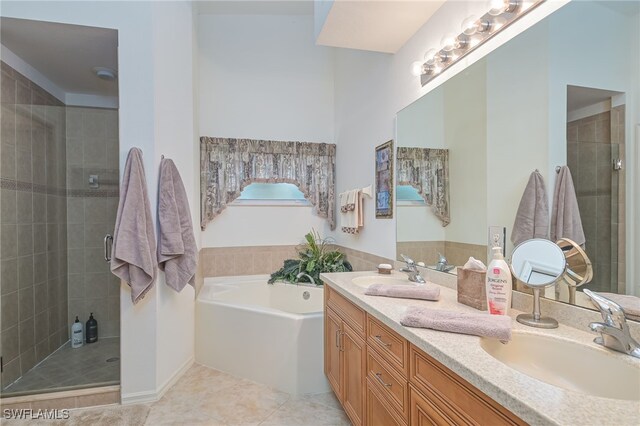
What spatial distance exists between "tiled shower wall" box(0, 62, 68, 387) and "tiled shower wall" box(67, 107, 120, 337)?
0.26 ft

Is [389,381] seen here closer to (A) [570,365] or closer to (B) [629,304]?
(A) [570,365]

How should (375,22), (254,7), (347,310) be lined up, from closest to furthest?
(347,310), (375,22), (254,7)

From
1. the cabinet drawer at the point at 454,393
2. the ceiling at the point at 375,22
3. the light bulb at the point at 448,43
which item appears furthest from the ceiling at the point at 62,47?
the cabinet drawer at the point at 454,393

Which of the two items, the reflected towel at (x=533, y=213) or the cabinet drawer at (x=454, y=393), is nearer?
the cabinet drawer at (x=454, y=393)

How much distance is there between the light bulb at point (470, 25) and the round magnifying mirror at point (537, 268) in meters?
1.06

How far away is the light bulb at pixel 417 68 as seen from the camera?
1.95 meters

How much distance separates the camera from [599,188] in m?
1.04

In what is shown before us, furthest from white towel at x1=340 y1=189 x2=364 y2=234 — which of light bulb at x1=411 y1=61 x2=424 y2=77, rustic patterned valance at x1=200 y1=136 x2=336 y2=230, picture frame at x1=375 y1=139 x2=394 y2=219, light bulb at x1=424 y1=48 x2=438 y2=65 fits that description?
light bulb at x1=424 y1=48 x2=438 y2=65

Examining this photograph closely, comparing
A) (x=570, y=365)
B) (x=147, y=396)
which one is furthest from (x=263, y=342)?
(x=570, y=365)

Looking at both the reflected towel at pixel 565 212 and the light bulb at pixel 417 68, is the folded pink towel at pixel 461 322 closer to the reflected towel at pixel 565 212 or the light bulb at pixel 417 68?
the reflected towel at pixel 565 212

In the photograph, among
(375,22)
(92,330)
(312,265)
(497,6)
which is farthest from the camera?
(312,265)

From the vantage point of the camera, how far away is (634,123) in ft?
3.11

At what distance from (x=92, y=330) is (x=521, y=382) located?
11.8ft

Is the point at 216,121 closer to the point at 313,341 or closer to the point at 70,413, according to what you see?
the point at 313,341
